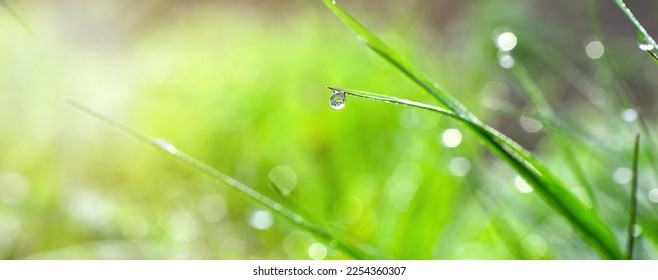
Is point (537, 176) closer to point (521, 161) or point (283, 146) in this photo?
point (521, 161)

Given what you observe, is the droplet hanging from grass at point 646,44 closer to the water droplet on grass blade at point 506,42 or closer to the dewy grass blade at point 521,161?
the dewy grass blade at point 521,161

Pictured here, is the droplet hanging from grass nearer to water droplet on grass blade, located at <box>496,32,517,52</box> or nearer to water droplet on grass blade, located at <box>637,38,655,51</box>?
water droplet on grass blade, located at <box>637,38,655,51</box>

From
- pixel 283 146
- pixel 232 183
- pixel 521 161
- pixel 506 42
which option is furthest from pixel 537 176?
pixel 283 146

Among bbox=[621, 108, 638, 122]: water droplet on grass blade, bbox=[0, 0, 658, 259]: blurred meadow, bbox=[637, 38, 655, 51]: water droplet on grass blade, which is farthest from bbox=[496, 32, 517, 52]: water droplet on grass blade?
bbox=[637, 38, 655, 51]: water droplet on grass blade

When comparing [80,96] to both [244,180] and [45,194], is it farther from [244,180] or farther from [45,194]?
[244,180]

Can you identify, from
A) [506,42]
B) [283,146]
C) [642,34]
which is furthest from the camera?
[283,146]

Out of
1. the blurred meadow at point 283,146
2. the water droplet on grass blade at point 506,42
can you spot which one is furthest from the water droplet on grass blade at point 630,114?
the water droplet on grass blade at point 506,42
